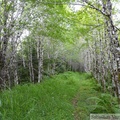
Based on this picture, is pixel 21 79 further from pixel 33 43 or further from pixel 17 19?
pixel 17 19

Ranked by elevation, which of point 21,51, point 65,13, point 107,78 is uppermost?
point 65,13

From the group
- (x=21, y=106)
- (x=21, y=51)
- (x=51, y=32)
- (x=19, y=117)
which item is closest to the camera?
(x=19, y=117)

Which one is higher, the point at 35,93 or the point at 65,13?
the point at 65,13

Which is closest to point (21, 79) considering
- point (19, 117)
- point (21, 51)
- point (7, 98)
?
point (21, 51)


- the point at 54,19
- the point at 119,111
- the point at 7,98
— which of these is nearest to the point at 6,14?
the point at 54,19

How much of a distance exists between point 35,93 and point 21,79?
9.24 meters

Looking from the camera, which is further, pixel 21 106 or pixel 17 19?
pixel 17 19

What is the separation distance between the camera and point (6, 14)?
27.2 feet

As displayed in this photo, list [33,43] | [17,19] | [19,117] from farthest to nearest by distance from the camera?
[33,43] < [17,19] < [19,117]

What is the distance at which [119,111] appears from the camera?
618 centimetres

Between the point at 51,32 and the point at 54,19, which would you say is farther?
the point at 51,32

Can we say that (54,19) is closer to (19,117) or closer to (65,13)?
(65,13)

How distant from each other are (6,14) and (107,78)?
1251cm

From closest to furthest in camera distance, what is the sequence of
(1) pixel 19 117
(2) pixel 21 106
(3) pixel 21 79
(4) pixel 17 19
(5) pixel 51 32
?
1. (1) pixel 19 117
2. (2) pixel 21 106
3. (4) pixel 17 19
4. (5) pixel 51 32
5. (3) pixel 21 79
